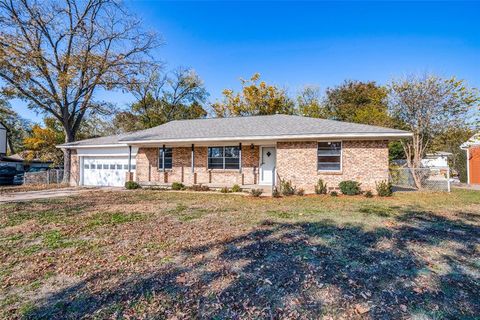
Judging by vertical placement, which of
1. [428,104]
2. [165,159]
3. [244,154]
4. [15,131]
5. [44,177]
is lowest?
[44,177]

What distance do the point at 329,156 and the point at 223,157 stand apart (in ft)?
19.9

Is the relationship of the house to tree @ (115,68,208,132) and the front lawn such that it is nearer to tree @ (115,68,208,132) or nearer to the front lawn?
the front lawn

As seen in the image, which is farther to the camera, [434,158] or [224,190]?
[434,158]

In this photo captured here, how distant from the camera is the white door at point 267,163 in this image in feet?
49.3

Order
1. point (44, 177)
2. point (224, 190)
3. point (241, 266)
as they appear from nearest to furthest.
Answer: point (241, 266), point (224, 190), point (44, 177)

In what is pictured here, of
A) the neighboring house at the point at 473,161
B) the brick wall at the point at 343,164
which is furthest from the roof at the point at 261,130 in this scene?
the neighboring house at the point at 473,161

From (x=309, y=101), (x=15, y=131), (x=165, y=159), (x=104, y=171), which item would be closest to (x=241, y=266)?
(x=165, y=159)

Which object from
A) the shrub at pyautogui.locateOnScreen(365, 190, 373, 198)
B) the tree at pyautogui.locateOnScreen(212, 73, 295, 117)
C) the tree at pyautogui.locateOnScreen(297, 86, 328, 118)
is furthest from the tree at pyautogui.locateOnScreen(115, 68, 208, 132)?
the shrub at pyautogui.locateOnScreen(365, 190, 373, 198)

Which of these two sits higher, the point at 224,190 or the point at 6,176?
the point at 6,176

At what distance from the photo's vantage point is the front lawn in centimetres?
299

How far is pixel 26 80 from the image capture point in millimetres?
18422

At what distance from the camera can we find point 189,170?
16266 mm

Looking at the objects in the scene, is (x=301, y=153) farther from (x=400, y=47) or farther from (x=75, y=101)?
(x=75, y=101)

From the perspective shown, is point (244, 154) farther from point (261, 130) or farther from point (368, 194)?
point (368, 194)
